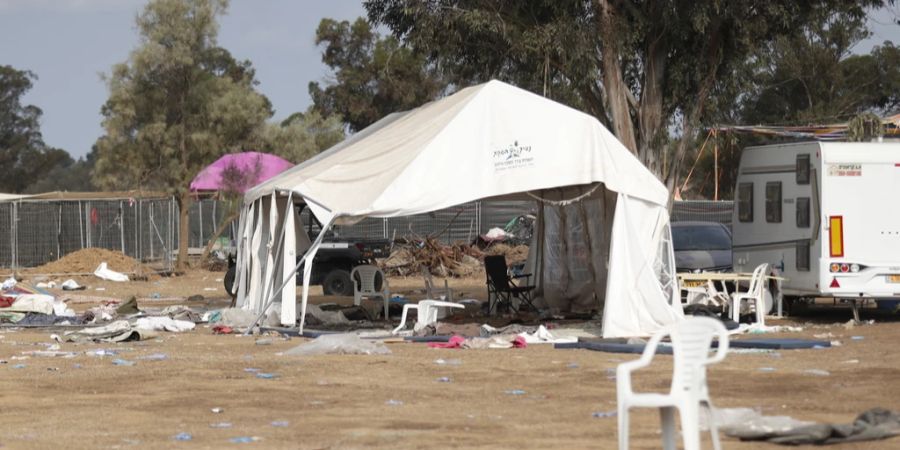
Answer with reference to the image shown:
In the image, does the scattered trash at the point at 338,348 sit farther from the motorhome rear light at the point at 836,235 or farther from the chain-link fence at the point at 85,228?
the chain-link fence at the point at 85,228

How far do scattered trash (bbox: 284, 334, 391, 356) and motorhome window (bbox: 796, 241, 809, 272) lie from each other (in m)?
6.55

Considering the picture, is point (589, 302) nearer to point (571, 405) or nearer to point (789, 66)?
point (571, 405)

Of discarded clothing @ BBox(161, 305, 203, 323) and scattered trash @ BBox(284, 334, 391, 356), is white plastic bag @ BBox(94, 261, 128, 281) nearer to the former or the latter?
discarded clothing @ BBox(161, 305, 203, 323)

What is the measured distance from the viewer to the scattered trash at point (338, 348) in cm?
1540

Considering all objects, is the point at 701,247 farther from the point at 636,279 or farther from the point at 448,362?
the point at 448,362

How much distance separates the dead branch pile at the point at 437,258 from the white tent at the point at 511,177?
613 inches

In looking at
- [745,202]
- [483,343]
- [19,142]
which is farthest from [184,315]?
[19,142]

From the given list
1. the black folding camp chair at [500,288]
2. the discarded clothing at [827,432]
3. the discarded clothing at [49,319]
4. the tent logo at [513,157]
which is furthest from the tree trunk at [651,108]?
the discarded clothing at [827,432]

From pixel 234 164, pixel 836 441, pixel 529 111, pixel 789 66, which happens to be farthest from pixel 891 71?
pixel 836 441

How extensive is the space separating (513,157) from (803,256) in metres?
4.59

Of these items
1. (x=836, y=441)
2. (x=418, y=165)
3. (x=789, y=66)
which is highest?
(x=789, y=66)

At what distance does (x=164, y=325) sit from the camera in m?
19.2

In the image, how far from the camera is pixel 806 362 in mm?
13773

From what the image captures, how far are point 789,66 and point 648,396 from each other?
48.2 meters
